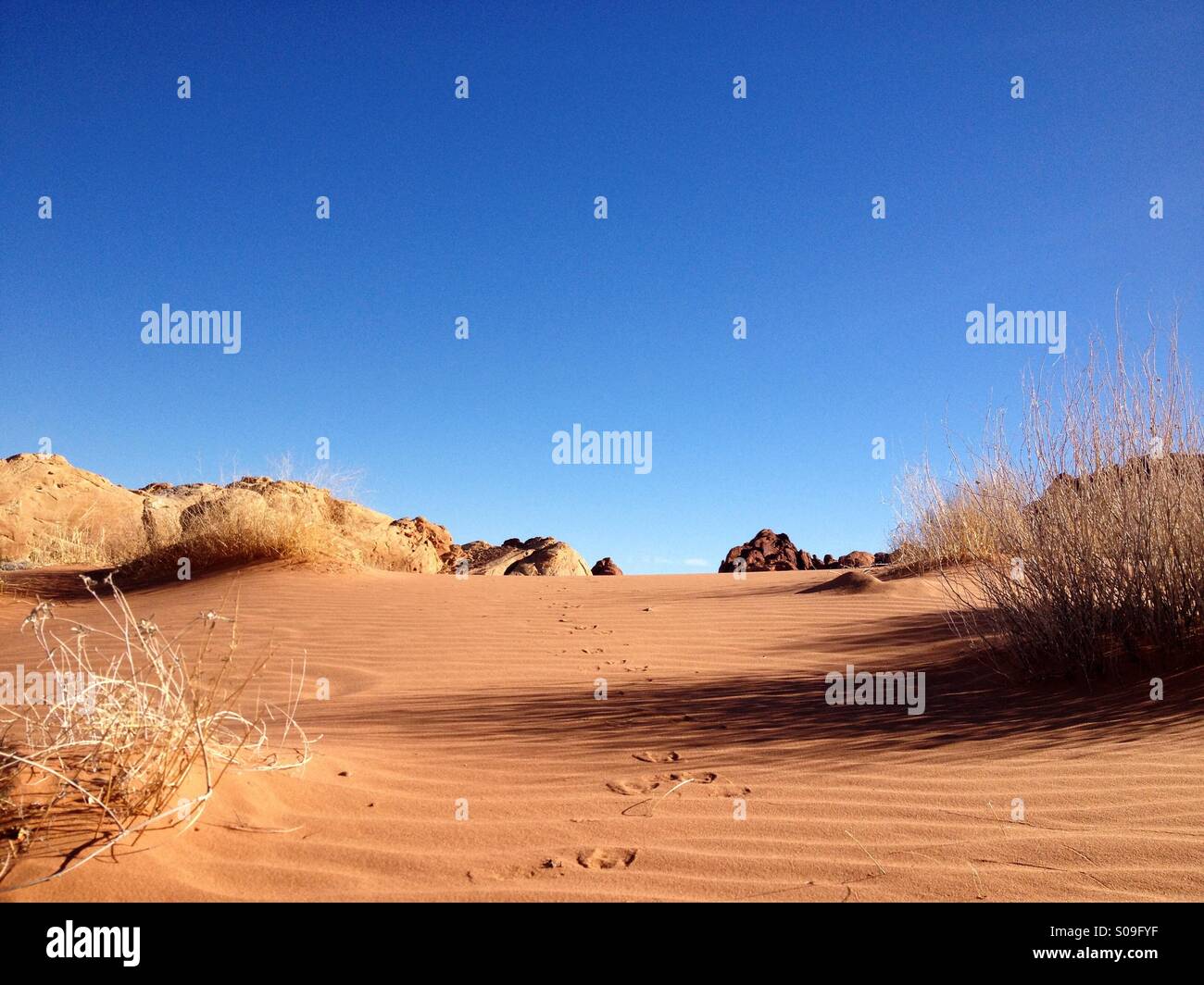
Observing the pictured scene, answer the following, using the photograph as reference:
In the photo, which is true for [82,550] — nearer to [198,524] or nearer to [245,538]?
[198,524]

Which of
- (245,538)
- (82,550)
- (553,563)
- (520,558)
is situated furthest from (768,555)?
(82,550)

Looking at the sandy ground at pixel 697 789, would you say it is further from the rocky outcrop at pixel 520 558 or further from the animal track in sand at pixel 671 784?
the rocky outcrop at pixel 520 558

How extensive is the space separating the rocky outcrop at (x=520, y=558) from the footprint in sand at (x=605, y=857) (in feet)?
42.0

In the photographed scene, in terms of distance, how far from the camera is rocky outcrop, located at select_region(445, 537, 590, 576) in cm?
1684

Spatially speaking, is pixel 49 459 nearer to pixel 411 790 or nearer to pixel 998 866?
pixel 411 790

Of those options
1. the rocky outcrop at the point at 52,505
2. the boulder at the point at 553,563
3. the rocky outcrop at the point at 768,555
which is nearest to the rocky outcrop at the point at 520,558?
the boulder at the point at 553,563

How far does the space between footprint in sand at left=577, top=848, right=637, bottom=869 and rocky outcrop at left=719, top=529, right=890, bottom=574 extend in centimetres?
1391

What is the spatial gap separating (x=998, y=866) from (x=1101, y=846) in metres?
0.41

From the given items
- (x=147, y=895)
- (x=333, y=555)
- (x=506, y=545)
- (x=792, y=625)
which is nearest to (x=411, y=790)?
(x=147, y=895)

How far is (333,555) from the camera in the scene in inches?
459

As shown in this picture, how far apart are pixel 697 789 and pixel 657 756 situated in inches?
22.1

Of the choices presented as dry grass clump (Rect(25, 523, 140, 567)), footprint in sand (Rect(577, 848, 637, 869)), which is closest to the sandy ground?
footprint in sand (Rect(577, 848, 637, 869))

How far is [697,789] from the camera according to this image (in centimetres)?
341

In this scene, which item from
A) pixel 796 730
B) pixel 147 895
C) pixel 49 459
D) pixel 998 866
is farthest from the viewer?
pixel 49 459
